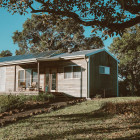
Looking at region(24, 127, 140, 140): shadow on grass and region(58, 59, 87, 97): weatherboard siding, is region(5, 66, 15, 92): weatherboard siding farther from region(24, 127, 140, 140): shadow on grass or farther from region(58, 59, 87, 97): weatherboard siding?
region(24, 127, 140, 140): shadow on grass

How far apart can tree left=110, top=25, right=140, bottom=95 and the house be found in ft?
14.9

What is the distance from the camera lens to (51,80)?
61.5ft

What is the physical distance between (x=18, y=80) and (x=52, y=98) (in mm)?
7491

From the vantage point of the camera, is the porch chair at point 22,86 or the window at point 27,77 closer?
the porch chair at point 22,86

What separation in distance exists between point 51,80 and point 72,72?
2.50 meters

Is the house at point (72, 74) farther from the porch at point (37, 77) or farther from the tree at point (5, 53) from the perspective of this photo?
the tree at point (5, 53)

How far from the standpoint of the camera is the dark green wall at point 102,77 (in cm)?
1714

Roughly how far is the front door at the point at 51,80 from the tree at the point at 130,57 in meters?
10.0

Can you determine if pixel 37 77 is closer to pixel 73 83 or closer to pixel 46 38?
pixel 73 83

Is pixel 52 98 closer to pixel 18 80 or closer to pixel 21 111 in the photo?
pixel 21 111

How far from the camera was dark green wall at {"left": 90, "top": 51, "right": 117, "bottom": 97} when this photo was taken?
56.2ft

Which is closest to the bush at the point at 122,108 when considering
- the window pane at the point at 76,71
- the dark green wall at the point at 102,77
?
the dark green wall at the point at 102,77

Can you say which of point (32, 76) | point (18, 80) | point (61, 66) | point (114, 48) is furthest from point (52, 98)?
point (114, 48)

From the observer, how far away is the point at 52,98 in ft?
48.5
